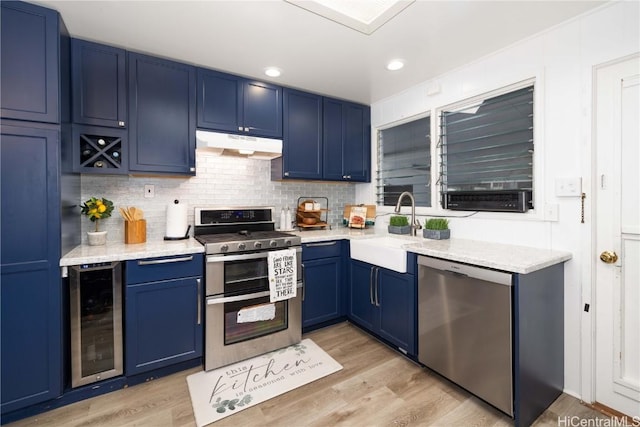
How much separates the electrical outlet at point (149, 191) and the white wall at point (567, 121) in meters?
2.96

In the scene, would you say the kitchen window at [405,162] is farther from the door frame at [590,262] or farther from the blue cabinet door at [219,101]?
the blue cabinet door at [219,101]

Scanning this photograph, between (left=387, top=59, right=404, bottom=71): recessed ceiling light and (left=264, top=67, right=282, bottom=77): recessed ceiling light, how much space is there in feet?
3.24

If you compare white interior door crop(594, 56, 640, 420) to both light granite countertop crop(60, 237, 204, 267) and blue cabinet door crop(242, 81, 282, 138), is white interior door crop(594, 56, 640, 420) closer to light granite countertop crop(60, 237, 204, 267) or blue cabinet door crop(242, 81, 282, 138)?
blue cabinet door crop(242, 81, 282, 138)

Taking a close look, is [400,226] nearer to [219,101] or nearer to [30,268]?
[219,101]

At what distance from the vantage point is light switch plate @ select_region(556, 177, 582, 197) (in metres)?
1.83

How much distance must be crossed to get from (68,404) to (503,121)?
3.69 m

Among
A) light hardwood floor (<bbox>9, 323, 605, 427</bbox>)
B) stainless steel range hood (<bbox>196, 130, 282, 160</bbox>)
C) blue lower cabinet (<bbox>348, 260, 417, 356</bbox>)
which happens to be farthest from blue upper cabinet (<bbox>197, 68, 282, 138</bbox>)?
light hardwood floor (<bbox>9, 323, 605, 427</bbox>)

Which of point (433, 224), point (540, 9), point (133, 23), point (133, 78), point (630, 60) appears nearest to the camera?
point (630, 60)

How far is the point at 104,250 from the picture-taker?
202 cm

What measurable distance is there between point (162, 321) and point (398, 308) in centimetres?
179

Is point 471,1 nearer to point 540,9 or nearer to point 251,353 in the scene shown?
point 540,9

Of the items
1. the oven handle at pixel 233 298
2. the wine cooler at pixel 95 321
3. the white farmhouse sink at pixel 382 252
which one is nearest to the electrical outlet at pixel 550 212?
the white farmhouse sink at pixel 382 252

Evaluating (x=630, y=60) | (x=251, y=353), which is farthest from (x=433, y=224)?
(x=251, y=353)

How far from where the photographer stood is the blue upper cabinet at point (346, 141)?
128 inches
